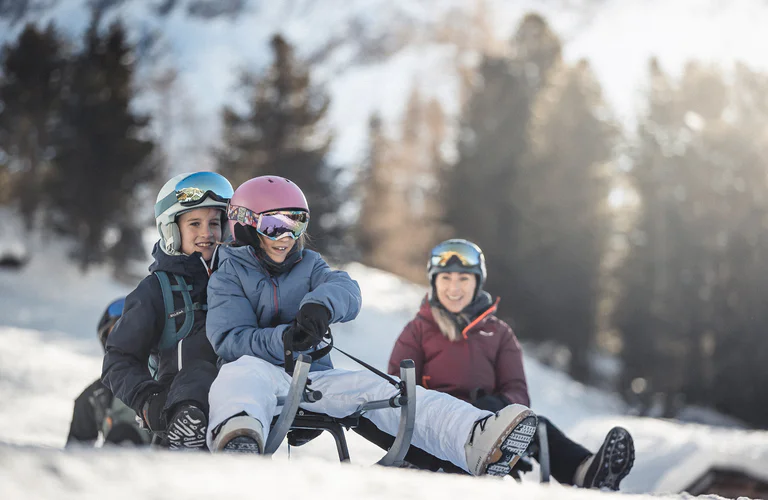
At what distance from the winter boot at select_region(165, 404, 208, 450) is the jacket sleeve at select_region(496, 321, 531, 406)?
2.40 m

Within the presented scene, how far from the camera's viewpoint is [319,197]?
22.2m

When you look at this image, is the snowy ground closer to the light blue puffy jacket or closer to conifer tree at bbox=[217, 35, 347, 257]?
the light blue puffy jacket

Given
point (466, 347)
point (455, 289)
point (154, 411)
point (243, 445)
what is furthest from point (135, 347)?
point (455, 289)

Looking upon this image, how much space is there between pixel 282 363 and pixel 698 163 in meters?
21.3

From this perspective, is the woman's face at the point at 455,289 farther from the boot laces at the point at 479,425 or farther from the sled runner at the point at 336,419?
the boot laces at the point at 479,425

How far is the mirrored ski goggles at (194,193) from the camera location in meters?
4.33

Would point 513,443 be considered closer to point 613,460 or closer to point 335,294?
point 335,294

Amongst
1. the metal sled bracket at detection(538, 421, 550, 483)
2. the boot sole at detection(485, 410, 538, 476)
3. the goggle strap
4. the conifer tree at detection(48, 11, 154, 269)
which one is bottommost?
the metal sled bracket at detection(538, 421, 550, 483)

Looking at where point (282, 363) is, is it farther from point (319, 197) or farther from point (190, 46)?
point (190, 46)

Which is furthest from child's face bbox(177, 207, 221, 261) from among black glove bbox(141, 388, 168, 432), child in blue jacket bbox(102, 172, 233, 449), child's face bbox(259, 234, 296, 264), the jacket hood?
black glove bbox(141, 388, 168, 432)

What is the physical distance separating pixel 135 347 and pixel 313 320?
3.60 ft

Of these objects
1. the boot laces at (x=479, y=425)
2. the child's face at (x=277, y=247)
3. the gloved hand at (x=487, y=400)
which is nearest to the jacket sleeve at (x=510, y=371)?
the gloved hand at (x=487, y=400)

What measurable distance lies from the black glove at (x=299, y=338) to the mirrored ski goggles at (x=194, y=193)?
4.40ft

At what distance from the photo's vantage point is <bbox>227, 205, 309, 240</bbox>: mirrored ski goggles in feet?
12.8
